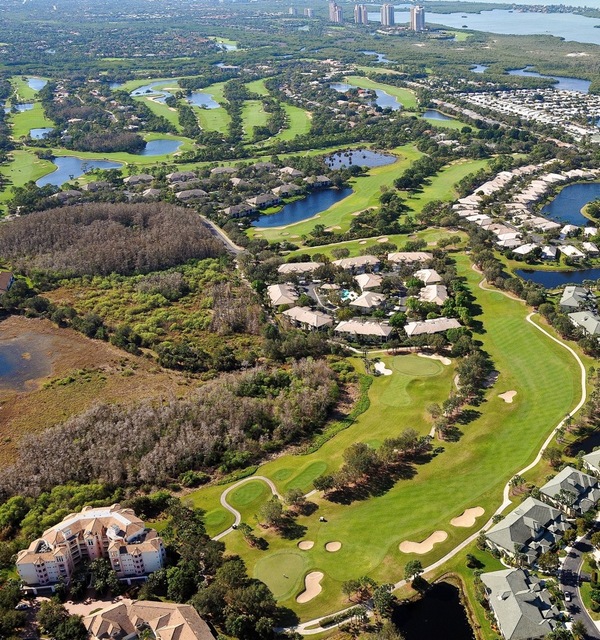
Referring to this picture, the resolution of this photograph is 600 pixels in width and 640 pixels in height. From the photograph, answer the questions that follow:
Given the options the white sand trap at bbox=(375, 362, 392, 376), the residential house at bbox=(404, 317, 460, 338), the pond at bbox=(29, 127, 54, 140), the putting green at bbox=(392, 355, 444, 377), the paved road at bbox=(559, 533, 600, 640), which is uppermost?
the pond at bbox=(29, 127, 54, 140)

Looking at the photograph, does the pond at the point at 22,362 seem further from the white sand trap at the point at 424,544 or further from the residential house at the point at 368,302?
the white sand trap at the point at 424,544

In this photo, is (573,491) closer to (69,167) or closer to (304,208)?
(304,208)

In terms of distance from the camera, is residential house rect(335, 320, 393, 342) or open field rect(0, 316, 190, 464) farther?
residential house rect(335, 320, 393, 342)

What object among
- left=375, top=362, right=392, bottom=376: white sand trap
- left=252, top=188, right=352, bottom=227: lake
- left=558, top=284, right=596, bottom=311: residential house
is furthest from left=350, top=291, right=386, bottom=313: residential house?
left=252, top=188, right=352, bottom=227: lake

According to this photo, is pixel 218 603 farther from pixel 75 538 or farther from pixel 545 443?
pixel 545 443

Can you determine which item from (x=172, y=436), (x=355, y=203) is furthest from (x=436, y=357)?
(x=355, y=203)

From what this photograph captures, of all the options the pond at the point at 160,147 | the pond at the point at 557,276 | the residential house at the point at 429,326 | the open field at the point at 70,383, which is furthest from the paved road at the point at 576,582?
the pond at the point at 160,147

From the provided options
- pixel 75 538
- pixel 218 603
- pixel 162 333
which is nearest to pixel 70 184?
pixel 162 333

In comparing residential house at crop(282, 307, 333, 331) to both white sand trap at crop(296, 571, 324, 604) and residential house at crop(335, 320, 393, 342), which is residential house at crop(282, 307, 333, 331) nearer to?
residential house at crop(335, 320, 393, 342)
